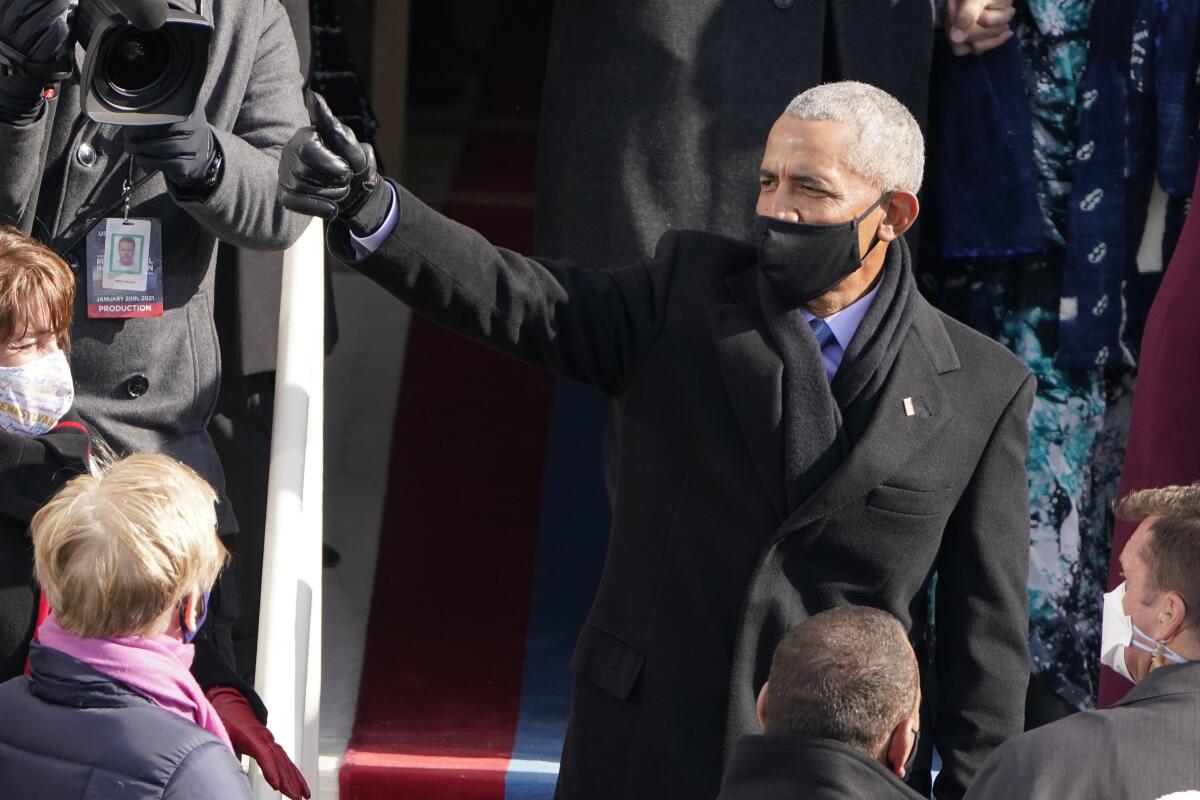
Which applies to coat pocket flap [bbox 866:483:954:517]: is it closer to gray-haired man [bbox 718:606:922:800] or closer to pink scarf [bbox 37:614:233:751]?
gray-haired man [bbox 718:606:922:800]

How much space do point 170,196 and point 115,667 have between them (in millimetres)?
1079

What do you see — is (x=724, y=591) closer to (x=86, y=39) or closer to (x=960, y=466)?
(x=960, y=466)

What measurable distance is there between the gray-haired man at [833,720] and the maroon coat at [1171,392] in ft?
4.61

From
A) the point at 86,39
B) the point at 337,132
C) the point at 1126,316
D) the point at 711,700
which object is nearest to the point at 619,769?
the point at 711,700

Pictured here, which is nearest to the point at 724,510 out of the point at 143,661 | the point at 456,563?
the point at 143,661

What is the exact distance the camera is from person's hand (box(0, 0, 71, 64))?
2881mm

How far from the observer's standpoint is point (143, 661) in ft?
8.00

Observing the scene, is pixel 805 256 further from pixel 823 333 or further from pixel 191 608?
pixel 191 608

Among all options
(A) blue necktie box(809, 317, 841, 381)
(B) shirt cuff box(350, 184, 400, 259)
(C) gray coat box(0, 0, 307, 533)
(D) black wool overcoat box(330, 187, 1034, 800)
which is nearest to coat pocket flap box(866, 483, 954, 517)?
(D) black wool overcoat box(330, 187, 1034, 800)

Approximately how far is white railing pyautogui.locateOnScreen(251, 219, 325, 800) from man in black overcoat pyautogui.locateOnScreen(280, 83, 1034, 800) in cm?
52

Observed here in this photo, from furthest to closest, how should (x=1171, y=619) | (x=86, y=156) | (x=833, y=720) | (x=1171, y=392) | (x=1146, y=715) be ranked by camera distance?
(x=1171, y=392) → (x=86, y=156) → (x=1171, y=619) → (x=1146, y=715) → (x=833, y=720)

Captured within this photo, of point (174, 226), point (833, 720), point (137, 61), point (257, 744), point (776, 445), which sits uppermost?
point (137, 61)

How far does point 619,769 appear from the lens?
117 inches

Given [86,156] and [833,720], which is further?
[86,156]
